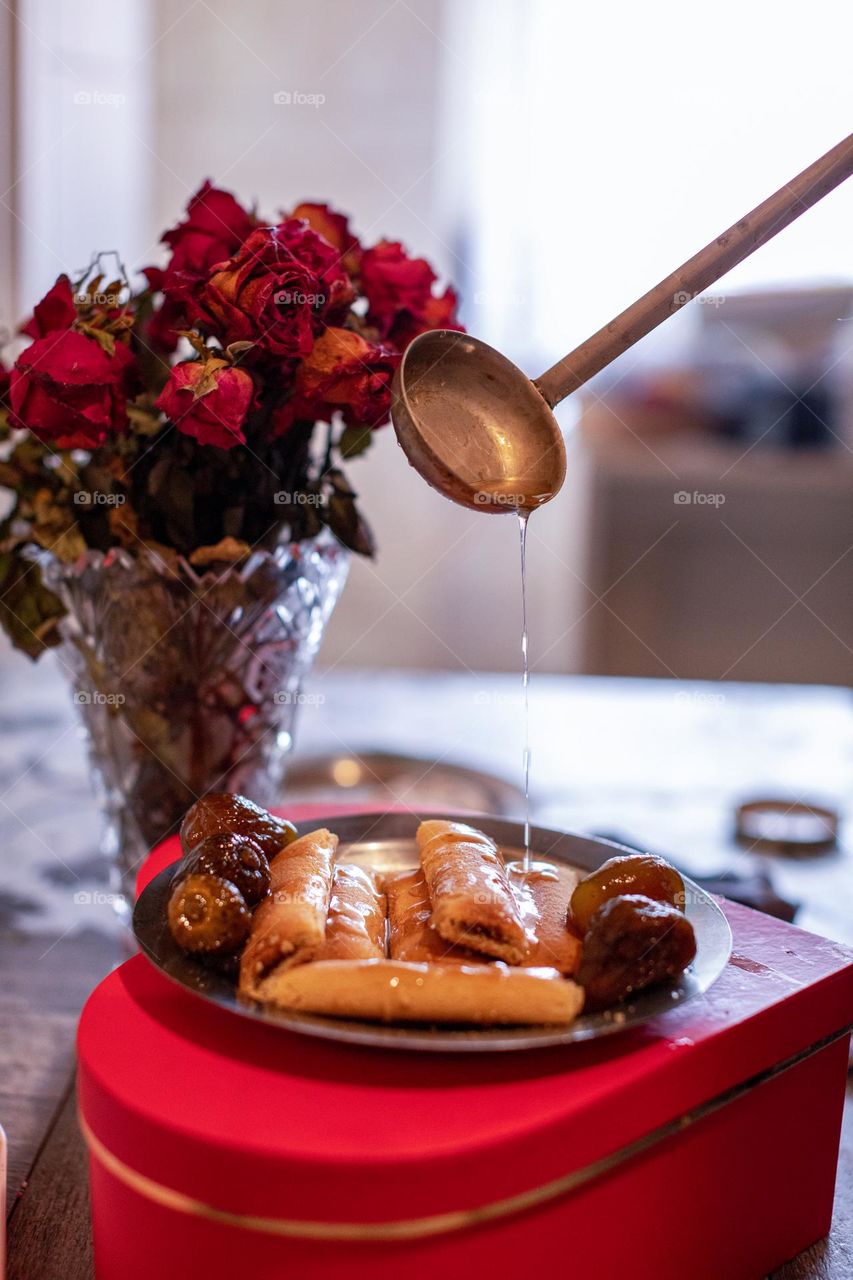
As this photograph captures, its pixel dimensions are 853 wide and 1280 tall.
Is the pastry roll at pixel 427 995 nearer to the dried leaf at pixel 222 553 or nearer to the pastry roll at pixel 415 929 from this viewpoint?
the pastry roll at pixel 415 929

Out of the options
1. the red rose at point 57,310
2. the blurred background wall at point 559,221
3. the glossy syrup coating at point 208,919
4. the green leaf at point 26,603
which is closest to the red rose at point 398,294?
the red rose at point 57,310

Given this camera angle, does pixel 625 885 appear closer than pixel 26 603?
Yes

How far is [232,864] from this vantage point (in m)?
0.58

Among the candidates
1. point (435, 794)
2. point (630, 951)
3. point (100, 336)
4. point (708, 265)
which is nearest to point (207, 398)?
point (100, 336)

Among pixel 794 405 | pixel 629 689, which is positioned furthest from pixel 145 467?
pixel 794 405

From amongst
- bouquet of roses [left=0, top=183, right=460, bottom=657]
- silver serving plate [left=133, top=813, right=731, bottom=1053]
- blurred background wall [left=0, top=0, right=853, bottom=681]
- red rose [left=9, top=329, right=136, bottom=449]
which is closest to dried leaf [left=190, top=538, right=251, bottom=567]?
bouquet of roses [left=0, top=183, right=460, bottom=657]

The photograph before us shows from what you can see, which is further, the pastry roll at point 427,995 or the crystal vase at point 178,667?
the crystal vase at point 178,667

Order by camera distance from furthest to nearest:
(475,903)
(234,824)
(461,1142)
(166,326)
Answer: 1. (166,326)
2. (234,824)
3. (475,903)
4. (461,1142)

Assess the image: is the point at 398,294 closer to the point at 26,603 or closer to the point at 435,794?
the point at 26,603

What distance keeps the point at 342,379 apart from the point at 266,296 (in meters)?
0.08

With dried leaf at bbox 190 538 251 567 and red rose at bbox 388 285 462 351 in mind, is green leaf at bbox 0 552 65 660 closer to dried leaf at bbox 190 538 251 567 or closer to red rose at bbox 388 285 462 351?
dried leaf at bbox 190 538 251 567

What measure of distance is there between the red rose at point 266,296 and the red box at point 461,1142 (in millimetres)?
401

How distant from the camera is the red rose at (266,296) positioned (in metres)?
0.68

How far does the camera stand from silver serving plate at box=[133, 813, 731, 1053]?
0.47 metres
